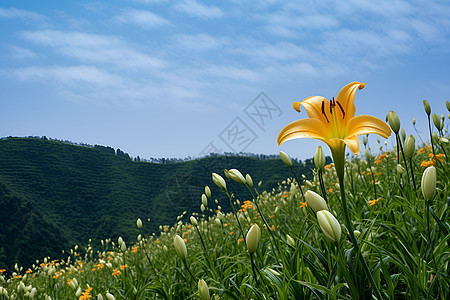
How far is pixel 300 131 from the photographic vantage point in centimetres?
139

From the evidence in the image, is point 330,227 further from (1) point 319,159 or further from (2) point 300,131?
(1) point 319,159

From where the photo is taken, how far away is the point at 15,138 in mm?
50531

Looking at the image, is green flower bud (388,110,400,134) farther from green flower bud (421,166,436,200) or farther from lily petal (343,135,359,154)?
lily petal (343,135,359,154)

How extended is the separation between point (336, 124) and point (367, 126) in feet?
0.65

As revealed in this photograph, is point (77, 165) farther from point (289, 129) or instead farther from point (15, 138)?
point (289, 129)

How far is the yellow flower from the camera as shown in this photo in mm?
1327

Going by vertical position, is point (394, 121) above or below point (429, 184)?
above

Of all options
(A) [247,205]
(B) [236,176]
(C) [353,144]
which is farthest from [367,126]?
(A) [247,205]

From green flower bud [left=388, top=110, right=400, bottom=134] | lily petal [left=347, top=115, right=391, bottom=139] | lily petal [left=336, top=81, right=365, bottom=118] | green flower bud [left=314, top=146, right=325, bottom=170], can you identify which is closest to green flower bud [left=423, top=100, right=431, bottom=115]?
green flower bud [left=388, top=110, right=400, bottom=134]

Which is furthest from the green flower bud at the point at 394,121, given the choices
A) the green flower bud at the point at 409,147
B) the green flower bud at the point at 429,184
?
the green flower bud at the point at 429,184

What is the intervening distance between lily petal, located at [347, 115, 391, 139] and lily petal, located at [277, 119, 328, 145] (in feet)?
0.45

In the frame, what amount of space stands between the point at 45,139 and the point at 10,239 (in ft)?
92.5

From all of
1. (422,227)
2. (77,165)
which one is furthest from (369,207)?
(77,165)

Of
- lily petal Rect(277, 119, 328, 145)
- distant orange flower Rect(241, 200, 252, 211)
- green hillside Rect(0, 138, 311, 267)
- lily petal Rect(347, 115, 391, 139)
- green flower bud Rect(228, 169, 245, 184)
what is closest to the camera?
lily petal Rect(347, 115, 391, 139)
